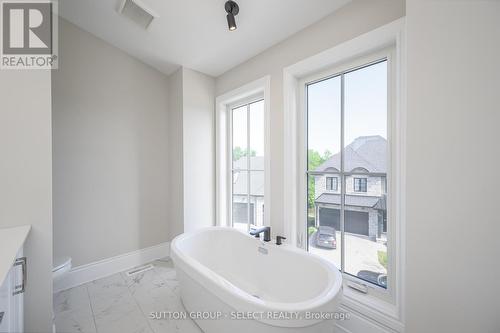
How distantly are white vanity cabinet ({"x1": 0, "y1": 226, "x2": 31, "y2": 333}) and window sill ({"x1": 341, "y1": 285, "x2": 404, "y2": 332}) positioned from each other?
182cm

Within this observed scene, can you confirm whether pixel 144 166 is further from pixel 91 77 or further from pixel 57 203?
pixel 91 77

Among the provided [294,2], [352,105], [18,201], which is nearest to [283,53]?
[294,2]

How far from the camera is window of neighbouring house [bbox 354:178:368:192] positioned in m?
1.51

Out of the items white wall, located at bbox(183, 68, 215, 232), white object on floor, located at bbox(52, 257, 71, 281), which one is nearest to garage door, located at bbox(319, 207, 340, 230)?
white wall, located at bbox(183, 68, 215, 232)

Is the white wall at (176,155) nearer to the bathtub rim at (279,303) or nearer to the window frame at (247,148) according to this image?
the window frame at (247,148)

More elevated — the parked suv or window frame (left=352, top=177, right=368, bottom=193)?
window frame (left=352, top=177, right=368, bottom=193)

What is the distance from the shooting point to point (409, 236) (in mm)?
964

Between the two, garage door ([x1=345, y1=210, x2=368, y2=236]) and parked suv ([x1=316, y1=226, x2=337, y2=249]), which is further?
parked suv ([x1=316, y1=226, x2=337, y2=249])

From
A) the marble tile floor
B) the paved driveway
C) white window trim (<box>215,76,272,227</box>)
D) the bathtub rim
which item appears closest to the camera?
the bathtub rim

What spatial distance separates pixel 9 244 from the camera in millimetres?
952

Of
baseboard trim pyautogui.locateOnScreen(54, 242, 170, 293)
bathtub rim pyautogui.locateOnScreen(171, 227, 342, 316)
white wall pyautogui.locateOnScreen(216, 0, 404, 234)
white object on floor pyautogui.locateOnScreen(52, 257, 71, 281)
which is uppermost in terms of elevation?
white wall pyautogui.locateOnScreen(216, 0, 404, 234)

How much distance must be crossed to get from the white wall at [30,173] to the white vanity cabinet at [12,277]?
6 cm

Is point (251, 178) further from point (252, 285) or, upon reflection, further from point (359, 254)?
point (359, 254)

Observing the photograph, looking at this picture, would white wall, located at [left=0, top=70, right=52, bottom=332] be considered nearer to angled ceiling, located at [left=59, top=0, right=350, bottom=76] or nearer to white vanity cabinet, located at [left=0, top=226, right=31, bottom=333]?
white vanity cabinet, located at [left=0, top=226, right=31, bottom=333]
